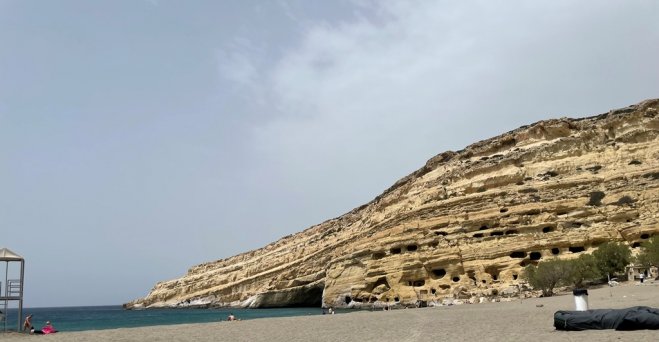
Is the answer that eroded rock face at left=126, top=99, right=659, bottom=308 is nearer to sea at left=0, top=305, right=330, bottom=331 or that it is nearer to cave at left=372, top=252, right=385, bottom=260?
cave at left=372, top=252, right=385, bottom=260

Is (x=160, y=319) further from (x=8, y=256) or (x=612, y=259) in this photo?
(x=612, y=259)

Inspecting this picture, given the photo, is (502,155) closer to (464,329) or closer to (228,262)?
(464,329)

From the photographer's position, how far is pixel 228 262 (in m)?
86.4

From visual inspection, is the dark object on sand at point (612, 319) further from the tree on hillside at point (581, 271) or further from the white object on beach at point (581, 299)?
the tree on hillside at point (581, 271)

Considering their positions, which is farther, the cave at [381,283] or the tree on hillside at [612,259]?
the cave at [381,283]

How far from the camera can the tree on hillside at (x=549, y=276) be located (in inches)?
1399

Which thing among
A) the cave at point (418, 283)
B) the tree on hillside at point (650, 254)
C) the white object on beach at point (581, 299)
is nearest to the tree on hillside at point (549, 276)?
the tree on hillside at point (650, 254)

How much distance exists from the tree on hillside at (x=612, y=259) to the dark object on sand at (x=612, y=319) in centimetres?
2610

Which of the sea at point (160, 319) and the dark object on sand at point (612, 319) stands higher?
the dark object on sand at point (612, 319)

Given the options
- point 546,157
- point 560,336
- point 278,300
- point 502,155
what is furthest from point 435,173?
point 560,336

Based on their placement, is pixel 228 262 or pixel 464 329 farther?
pixel 228 262

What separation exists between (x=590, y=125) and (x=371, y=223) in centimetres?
2349

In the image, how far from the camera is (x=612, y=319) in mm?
13289

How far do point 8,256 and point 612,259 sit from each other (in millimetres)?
35295
